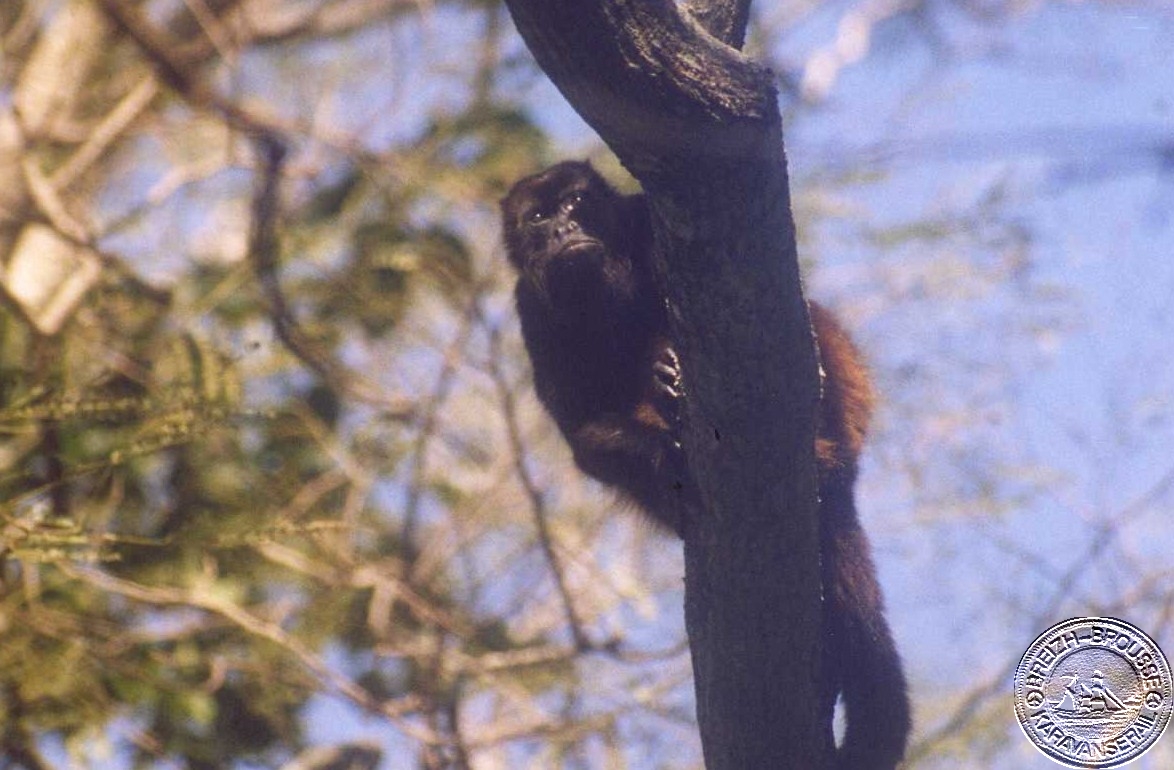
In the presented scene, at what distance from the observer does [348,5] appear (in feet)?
30.4

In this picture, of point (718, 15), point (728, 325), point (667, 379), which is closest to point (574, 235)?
point (667, 379)

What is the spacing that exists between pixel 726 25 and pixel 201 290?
4157 millimetres

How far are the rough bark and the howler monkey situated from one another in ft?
1.02

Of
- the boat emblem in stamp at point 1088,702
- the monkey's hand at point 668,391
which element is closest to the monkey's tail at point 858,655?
the boat emblem in stamp at point 1088,702

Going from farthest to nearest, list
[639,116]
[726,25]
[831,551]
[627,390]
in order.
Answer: [627,390] → [831,551] → [726,25] → [639,116]

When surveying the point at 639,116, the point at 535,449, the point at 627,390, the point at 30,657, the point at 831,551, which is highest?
the point at 639,116

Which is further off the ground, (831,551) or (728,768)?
(831,551)

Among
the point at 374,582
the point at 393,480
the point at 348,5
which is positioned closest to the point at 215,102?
the point at 374,582

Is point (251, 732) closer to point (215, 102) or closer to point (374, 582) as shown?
point (374, 582)

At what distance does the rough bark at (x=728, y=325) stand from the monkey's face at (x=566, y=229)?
1.18 metres

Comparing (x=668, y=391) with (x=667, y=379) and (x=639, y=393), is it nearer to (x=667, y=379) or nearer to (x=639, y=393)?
(x=667, y=379)

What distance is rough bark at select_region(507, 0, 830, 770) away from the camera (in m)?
2.47

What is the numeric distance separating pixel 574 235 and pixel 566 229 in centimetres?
6

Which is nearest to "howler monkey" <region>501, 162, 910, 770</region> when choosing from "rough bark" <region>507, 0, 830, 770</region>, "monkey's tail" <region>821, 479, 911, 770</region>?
"monkey's tail" <region>821, 479, 911, 770</region>
